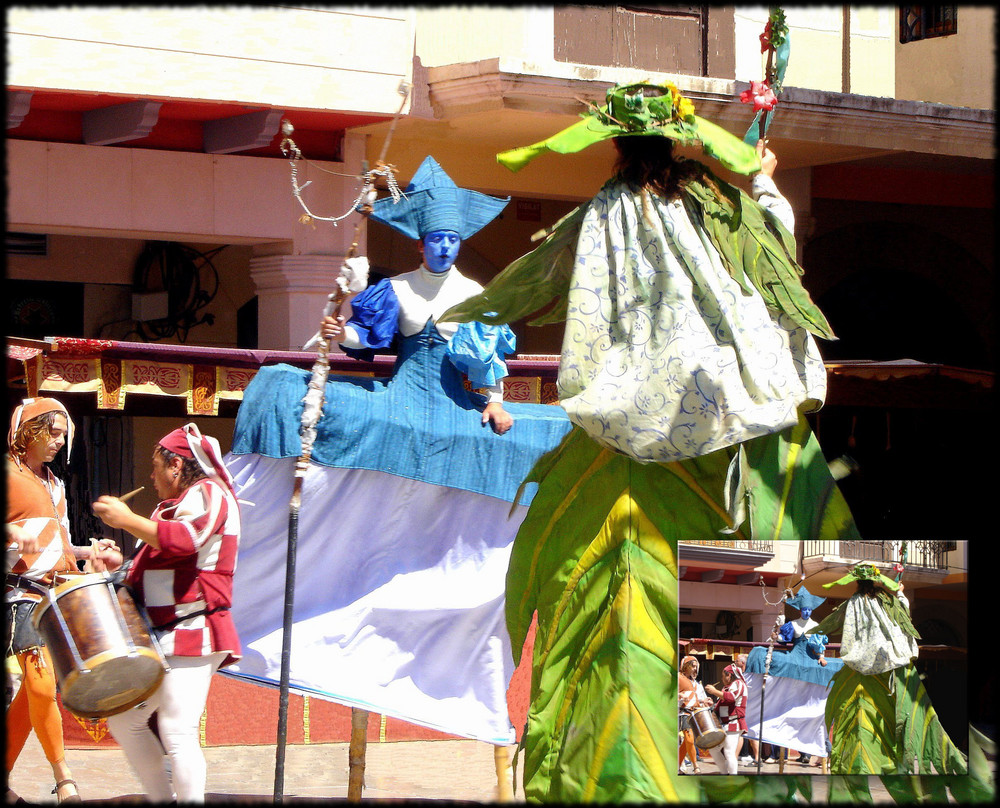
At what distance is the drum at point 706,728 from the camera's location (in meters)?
3.97

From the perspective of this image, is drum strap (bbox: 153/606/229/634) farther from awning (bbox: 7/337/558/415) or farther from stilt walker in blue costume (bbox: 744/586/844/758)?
awning (bbox: 7/337/558/415)

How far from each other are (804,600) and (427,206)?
101 inches

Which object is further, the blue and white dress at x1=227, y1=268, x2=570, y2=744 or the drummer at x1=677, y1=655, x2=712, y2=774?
the blue and white dress at x1=227, y1=268, x2=570, y2=744

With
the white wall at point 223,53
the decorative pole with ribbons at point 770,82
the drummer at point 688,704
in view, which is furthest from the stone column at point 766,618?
the white wall at point 223,53

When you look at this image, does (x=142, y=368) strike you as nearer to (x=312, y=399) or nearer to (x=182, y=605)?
(x=312, y=399)

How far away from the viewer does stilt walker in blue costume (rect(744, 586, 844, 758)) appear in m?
4.12

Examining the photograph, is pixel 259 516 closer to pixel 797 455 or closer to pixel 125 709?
pixel 125 709

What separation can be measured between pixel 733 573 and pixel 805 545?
0.78 feet

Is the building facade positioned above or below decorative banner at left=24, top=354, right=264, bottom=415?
above

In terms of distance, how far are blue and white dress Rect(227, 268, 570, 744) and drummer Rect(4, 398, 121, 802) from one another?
0.86m

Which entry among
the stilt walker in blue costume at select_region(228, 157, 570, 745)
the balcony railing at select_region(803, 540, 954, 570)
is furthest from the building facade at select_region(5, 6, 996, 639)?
the balcony railing at select_region(803, 540, 954, 570)

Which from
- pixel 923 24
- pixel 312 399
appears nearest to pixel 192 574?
pixel 312 399

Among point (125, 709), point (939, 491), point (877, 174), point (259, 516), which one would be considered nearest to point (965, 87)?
point (877, 174)

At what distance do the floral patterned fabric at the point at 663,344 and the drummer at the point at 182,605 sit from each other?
4.69 ft
